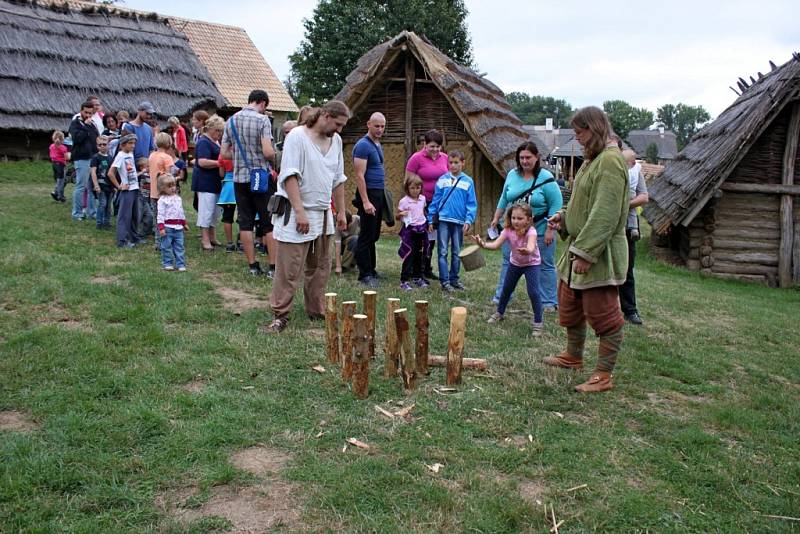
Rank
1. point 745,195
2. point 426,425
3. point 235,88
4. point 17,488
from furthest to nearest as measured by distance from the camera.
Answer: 1. point 235,88
2. point 745,195
3. point 426,425
4. point 17,488

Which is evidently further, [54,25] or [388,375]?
[54,25]

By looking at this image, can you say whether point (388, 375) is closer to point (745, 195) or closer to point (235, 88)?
point (745, 195)

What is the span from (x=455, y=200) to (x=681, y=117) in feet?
410

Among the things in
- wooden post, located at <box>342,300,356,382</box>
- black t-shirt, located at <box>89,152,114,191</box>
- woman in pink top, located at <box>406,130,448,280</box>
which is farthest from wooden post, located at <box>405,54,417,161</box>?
wooden post, located at <box>342,300,356,382</box>

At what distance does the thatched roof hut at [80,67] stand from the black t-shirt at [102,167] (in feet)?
31.5

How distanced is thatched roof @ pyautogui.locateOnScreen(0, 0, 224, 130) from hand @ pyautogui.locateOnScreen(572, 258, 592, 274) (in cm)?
1772

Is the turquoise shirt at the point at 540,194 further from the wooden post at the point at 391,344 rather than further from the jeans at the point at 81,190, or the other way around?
the jeans at the point at 81,190

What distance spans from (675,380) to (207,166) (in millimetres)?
6269

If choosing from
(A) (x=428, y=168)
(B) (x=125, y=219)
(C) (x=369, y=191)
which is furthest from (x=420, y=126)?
(B) (x=125, y=219)

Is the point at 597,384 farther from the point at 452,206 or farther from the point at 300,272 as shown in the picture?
the point at 452,206

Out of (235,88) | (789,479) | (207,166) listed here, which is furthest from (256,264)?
(235,88)

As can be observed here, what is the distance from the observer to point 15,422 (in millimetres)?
3912

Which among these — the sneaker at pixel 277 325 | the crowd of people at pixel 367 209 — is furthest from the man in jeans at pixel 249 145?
the sneaker at pixel 277 325

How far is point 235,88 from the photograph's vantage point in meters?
26.8
